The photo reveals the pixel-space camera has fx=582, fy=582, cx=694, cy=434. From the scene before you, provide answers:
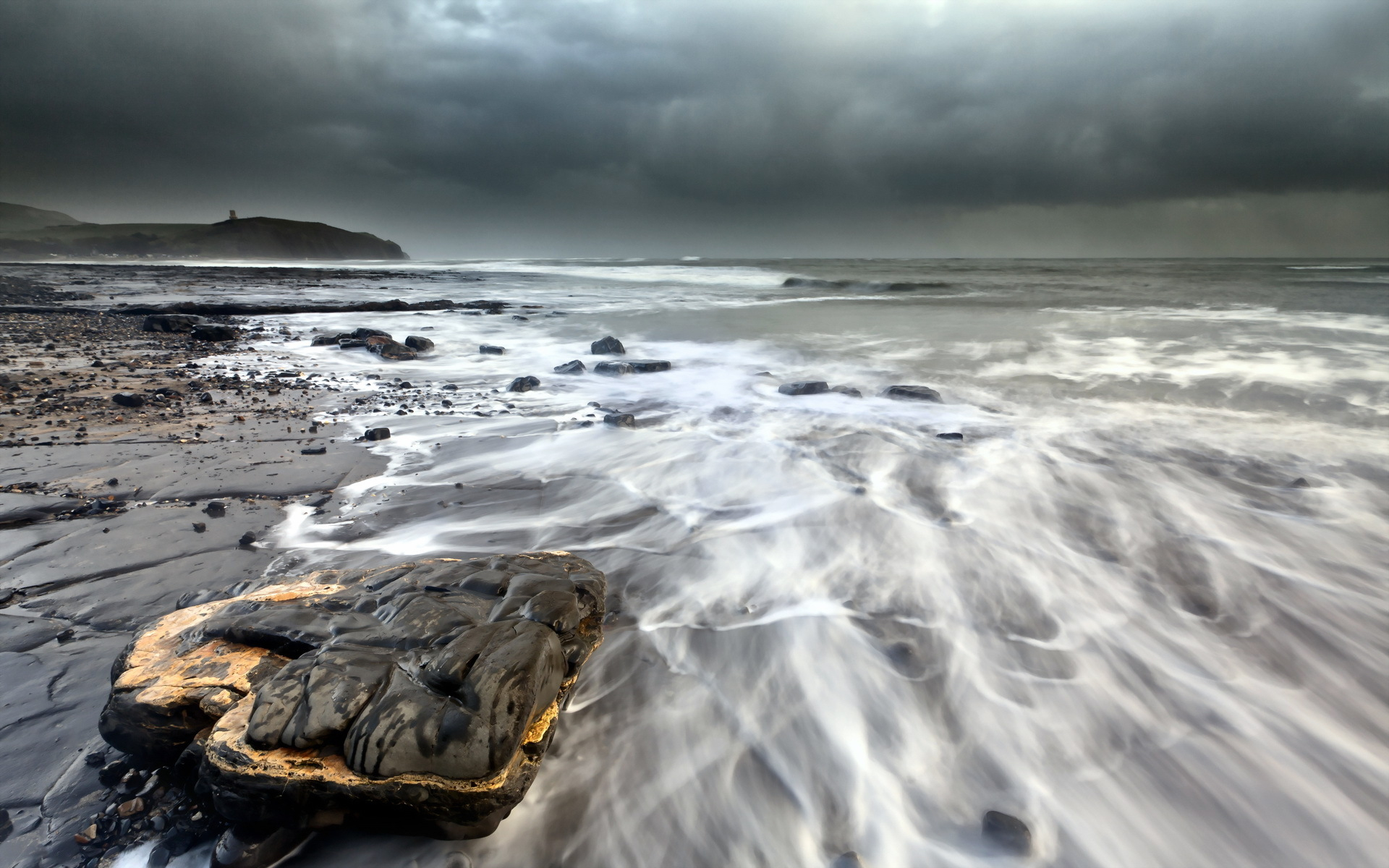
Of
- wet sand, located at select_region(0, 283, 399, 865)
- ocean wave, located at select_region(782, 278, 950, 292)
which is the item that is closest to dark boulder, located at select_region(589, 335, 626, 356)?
wet sand, located at select_region(0, 283, 399, 865)

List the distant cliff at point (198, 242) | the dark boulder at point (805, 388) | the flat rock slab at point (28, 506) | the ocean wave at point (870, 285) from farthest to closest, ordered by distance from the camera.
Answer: the distant cliff at point (198, 242), the ocean wave at point (870, 285), the dark boulder at point (805, 388), the flat rock slab at point (28, 506)

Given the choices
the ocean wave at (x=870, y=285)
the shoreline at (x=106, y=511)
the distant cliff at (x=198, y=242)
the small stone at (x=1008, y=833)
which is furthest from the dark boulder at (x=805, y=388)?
the distant cliff at (x=198, y=242)

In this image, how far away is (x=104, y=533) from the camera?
10.6 ft

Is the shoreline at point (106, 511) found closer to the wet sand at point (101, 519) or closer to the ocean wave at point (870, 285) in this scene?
the wet sand at point (101, 519)

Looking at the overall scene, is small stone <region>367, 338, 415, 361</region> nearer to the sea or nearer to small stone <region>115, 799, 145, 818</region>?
the sea

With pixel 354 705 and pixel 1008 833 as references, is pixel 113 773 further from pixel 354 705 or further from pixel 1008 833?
pixel 1008 833

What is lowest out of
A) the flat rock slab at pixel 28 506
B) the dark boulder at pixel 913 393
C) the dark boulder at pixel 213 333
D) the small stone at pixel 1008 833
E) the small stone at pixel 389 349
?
the small stone at pixel 1008 833

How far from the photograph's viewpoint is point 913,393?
7.31 metres

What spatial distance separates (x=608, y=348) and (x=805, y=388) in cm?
429

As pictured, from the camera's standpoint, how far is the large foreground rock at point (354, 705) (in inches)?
64.4

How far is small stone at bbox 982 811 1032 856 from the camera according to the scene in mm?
1882

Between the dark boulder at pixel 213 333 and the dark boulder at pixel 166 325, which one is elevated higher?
the dark boulder at pixel 166 325

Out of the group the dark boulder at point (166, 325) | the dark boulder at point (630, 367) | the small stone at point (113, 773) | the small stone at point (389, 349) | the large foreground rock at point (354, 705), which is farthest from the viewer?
the dark boulder at point (166, 325)

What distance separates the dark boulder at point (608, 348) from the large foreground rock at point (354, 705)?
844 centimetres
